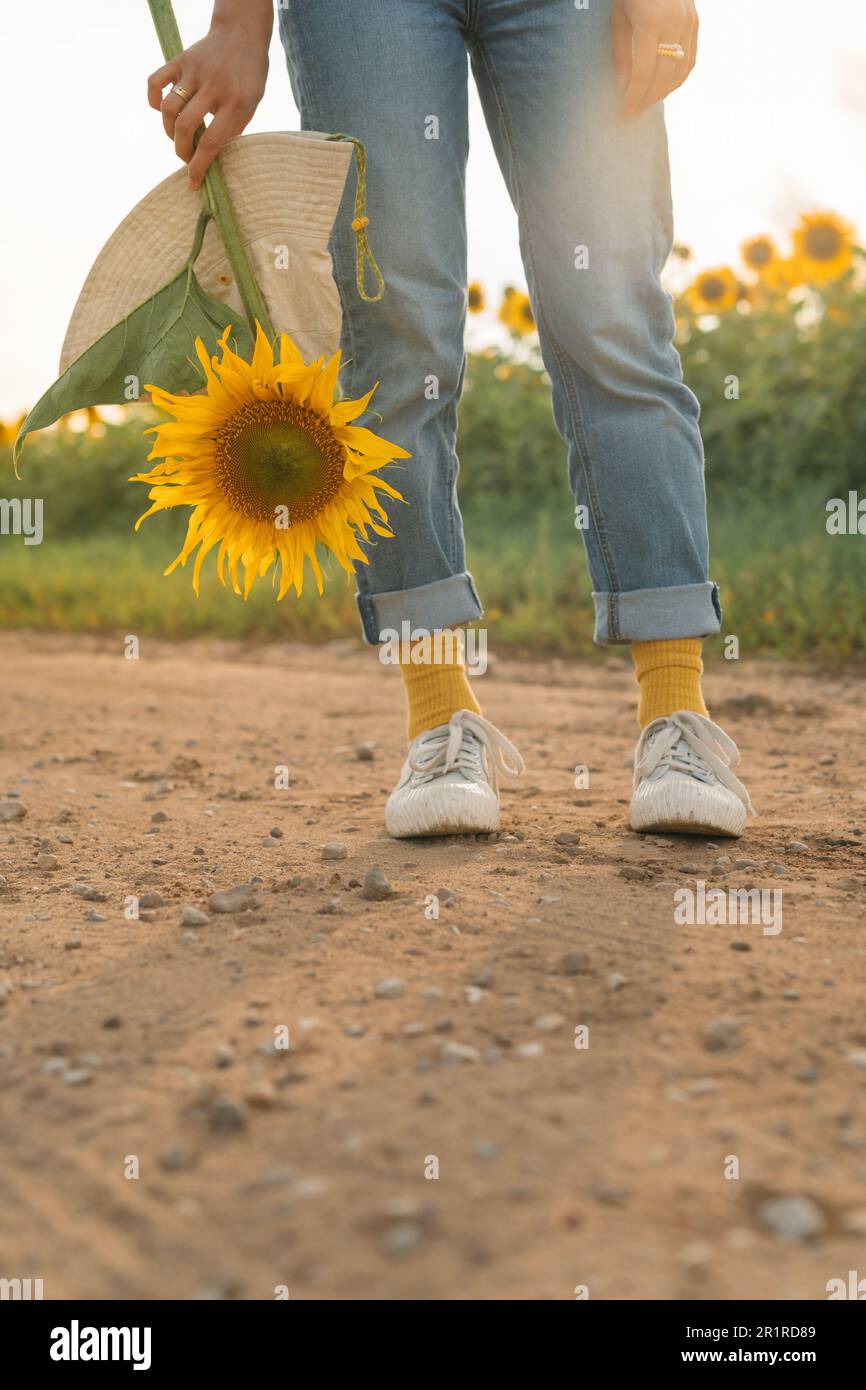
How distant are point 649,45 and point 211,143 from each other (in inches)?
25.3

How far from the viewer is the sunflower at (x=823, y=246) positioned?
5398 millimetres

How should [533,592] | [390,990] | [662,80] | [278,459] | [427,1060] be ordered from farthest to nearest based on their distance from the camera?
1. [533,592]
2. [662,80]
3. [278,459]
4. [390,990]
5. [427,1060]

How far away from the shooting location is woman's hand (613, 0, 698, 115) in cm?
178

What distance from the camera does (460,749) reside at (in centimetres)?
200

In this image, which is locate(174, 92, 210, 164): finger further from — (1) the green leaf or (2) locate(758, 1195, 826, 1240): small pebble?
(2) locate(758, 1195, 826, 1240): small pebble

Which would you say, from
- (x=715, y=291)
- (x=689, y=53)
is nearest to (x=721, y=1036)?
(x=689, y=53)

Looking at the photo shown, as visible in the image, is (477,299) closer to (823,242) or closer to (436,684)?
(823,242)

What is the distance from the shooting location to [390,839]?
1.96 meters

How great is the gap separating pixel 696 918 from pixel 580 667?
2.33 meters

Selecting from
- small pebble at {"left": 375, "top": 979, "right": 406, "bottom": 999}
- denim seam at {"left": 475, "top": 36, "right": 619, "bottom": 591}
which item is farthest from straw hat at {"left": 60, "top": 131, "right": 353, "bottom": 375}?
small pebble at {"left": 375, "top": 979, "right": 406, "bottom": 999}

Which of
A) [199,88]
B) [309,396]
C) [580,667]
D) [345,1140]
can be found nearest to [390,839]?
[309,396]

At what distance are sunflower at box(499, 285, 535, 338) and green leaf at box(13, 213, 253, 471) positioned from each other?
4.77m

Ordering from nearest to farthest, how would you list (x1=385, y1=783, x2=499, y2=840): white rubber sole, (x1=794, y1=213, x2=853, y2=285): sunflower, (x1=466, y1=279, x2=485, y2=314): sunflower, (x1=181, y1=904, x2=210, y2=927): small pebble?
(x1=181, y1=904, x2=210, y2=927): small pebble → (x1=385, y1=783, x2=499, y2=840): white rubber sole → (x1=794, y1=213, x2=853, y2=285): sunflower → (x1=466, y1=279, x2=485, y2=314): sunflower

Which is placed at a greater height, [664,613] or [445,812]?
[664,613]
